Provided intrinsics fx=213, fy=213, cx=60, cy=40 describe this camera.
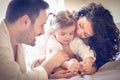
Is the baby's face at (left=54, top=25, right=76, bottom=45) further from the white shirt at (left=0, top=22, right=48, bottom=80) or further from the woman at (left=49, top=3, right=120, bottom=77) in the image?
the white shirt at (left=0, top=22, right=48, bottom=80)

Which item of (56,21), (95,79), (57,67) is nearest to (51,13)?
(56,21)

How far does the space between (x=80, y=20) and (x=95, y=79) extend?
0.33m

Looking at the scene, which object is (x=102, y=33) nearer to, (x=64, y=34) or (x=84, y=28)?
(x=84, y=28)

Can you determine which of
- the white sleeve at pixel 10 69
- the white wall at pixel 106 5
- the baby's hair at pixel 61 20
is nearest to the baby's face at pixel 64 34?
the baby's hair at pixel 61 20

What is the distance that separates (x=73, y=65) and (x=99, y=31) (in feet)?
0.81

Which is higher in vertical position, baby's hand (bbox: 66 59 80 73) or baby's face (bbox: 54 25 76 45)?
baby's face (bbox: 54 25 76 45)

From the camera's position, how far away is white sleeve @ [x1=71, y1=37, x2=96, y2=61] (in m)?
1.14

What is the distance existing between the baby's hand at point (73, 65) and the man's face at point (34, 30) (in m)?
0.21

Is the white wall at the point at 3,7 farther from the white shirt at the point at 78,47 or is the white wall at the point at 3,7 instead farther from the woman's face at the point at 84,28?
the woman's face at the point at 84,28

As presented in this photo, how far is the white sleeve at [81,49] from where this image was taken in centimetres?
114

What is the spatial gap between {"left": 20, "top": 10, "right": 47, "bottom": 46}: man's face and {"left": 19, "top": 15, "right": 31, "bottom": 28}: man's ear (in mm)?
14

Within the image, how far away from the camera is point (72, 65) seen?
1.10 metres

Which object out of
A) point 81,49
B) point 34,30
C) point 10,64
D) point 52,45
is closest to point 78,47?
point 81,49

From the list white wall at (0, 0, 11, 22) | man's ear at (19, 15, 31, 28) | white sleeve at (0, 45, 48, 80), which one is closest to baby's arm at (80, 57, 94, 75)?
white sleeve at (0, 45, 48, 80)
